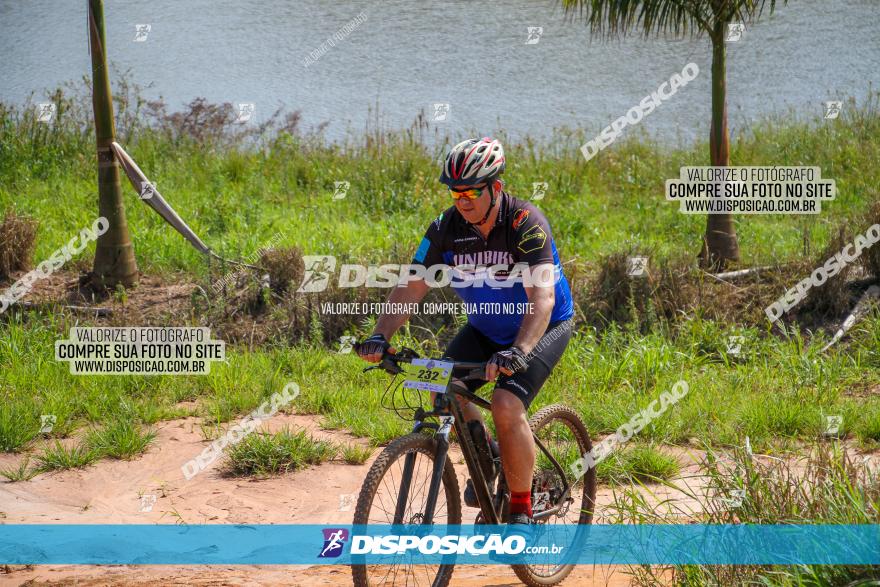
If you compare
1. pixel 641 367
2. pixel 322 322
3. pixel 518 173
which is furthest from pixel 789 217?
pixel 322 322

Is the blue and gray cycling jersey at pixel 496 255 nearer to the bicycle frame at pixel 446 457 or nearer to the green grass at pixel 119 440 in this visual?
the bicycle frame at pixel 446 457

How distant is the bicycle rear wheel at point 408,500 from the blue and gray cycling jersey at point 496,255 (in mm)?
846

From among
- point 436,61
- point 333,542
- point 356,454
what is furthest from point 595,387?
point 436,61

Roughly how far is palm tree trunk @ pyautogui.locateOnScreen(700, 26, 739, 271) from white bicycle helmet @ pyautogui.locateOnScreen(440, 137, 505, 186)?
521 centimetres

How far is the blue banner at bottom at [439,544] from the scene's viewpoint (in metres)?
4.00

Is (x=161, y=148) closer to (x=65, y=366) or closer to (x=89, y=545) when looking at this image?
(x=65, y=366)

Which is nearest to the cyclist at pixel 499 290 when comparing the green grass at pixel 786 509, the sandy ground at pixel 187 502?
the green grass at pixel 786 509

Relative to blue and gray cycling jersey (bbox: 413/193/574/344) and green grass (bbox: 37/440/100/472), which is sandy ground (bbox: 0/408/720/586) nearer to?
green grass (bbox: 37/440/100/472)

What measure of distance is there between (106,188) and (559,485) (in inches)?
233

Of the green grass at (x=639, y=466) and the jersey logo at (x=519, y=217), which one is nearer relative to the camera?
the jersey logo at (x=519, y=217)

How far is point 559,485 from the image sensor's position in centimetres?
519

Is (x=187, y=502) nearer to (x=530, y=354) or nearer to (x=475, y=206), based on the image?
(x=530, y=354)

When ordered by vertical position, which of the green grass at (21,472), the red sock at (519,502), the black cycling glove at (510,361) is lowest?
the green grass at (21,472)

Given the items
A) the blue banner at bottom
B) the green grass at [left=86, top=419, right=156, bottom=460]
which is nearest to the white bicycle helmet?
the blue banner at bottom
